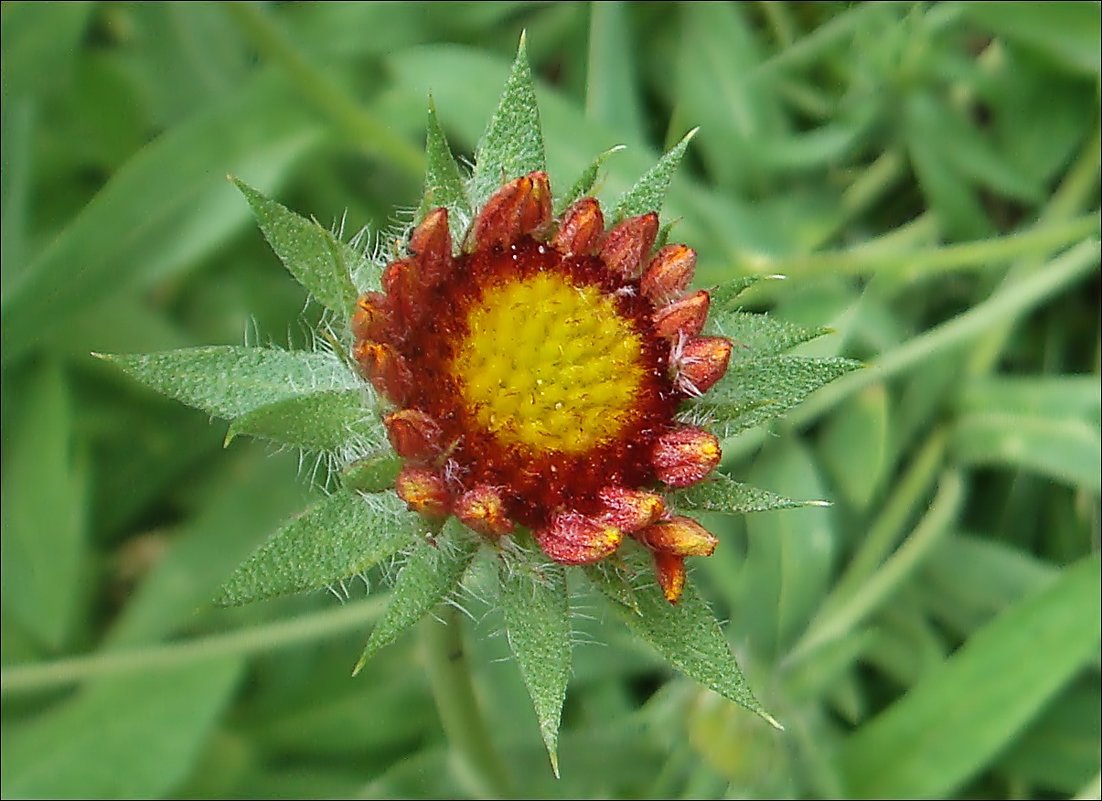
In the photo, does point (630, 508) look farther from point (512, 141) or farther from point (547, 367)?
point (512, 141)

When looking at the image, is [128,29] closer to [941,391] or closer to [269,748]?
[269,748]

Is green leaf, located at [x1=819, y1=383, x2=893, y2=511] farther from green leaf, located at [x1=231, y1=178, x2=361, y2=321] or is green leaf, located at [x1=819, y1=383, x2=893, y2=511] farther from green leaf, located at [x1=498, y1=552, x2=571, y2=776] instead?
green leaf, located at [x1=231, y1=178, x2=361, y2=321]

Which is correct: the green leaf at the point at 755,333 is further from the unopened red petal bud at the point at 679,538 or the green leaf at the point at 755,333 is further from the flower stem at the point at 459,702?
the flower stem at the point at 459,702

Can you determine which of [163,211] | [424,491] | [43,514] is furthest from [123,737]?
[424,491]

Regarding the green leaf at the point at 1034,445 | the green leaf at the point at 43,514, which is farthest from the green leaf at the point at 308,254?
the green leaf at the point at 1034,445

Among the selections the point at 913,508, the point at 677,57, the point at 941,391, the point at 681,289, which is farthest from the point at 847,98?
the point at 681,289
